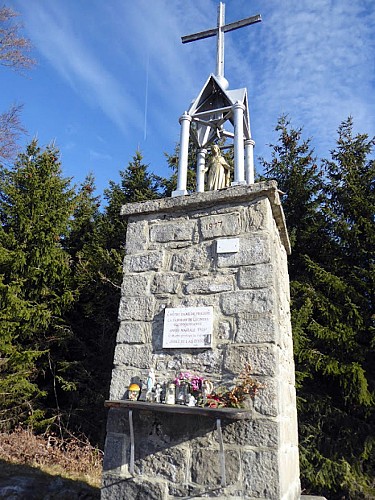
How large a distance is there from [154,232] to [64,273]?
561 centimetres

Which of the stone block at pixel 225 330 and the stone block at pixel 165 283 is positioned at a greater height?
the stone block at pixel 165 283

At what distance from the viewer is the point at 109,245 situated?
950cm

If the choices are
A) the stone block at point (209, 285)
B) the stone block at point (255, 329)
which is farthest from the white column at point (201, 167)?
the stone block at point (255, 329)

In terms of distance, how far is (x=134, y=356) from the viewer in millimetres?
3203

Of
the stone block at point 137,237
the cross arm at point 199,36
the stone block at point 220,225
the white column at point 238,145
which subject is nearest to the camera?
the stone block at point 220,225

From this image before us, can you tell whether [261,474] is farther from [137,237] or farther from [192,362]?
[137,237]

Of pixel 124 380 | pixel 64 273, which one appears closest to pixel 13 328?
pixel 64 273

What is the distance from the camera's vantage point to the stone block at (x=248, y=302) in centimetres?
294

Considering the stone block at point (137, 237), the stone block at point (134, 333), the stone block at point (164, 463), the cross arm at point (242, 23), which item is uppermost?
the cross arm at point (242, 23)

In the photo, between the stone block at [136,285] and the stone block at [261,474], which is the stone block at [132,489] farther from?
the stone block at [136,285]

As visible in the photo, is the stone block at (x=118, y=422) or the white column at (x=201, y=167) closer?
the stone block at (x=118, y=422)

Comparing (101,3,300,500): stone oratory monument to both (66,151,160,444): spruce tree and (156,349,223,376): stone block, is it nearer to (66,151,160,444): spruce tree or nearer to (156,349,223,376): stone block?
(156,349,223,376): stone block

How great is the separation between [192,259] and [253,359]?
1010 millimetres

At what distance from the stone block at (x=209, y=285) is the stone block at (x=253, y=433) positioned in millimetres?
1003
